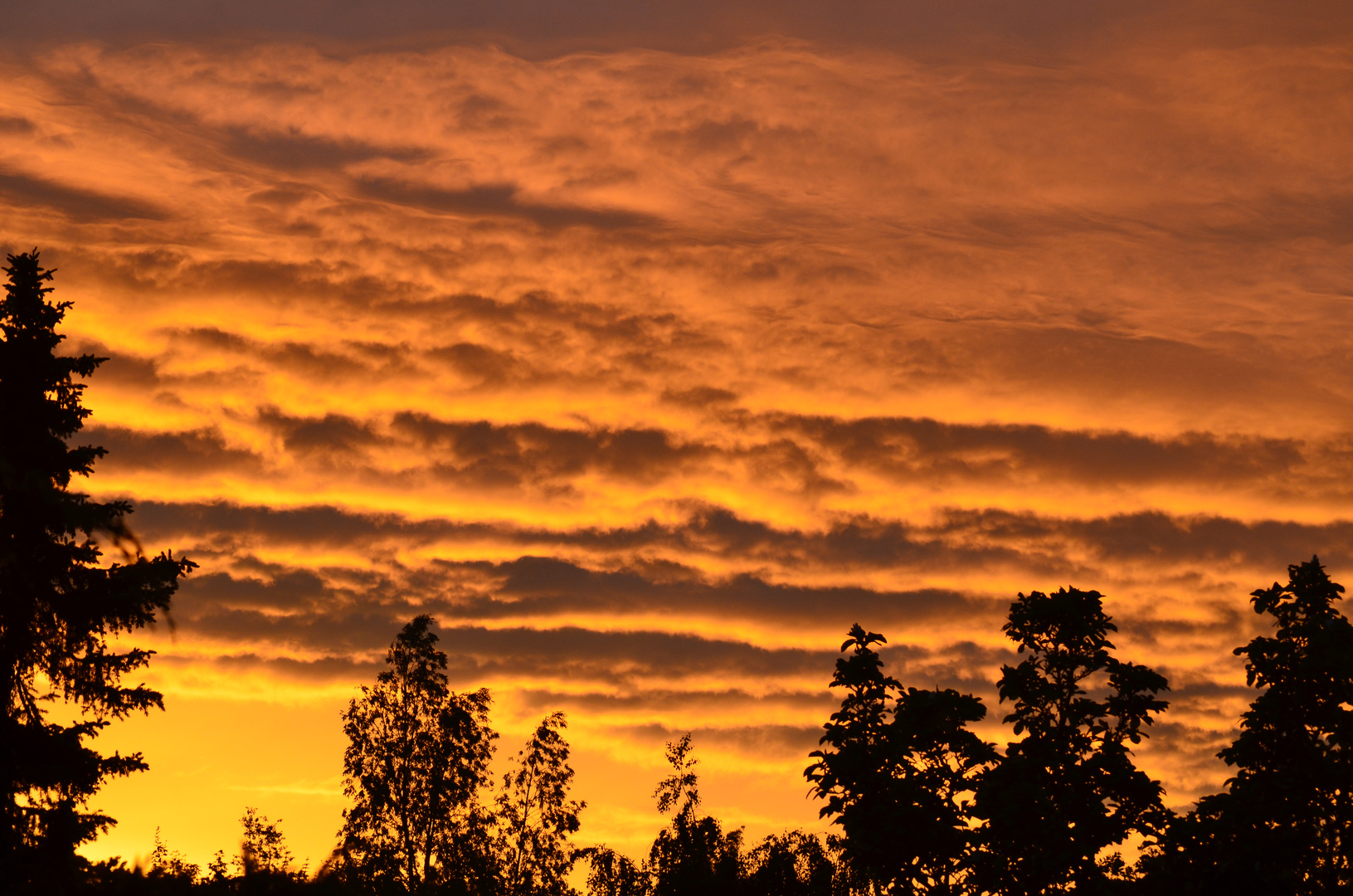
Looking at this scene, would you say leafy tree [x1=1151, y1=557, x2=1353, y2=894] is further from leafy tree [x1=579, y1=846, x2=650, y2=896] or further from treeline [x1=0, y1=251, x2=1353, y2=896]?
leafy tree [x1=579, y1=846, x2=650, y2=896]

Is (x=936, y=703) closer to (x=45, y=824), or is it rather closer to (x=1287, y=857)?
(x=1287, y=857)

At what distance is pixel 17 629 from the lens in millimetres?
31672

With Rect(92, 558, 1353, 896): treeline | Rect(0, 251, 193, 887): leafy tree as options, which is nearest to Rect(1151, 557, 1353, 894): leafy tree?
Rect(92, 558, 1353, 896): treeline

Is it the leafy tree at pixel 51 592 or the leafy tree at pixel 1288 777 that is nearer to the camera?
the leafy tree at pixel 51 592

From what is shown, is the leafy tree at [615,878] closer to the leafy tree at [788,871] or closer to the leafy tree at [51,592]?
the leafy tree at [788,871]

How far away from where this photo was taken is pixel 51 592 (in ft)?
105

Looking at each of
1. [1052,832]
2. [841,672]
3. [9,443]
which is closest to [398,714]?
[841,672]

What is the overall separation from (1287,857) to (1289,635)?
682cm

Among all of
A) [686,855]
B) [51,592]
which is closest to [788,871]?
[686,855]

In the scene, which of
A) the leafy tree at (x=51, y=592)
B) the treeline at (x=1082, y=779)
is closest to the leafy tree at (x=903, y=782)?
the treeline at (x=1082, y=779)

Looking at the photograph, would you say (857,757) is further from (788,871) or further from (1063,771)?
(788,871)

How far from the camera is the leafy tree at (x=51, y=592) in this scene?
31141mm

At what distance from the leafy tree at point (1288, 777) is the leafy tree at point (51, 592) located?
31914 mm

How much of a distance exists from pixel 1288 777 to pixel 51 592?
3605cm
